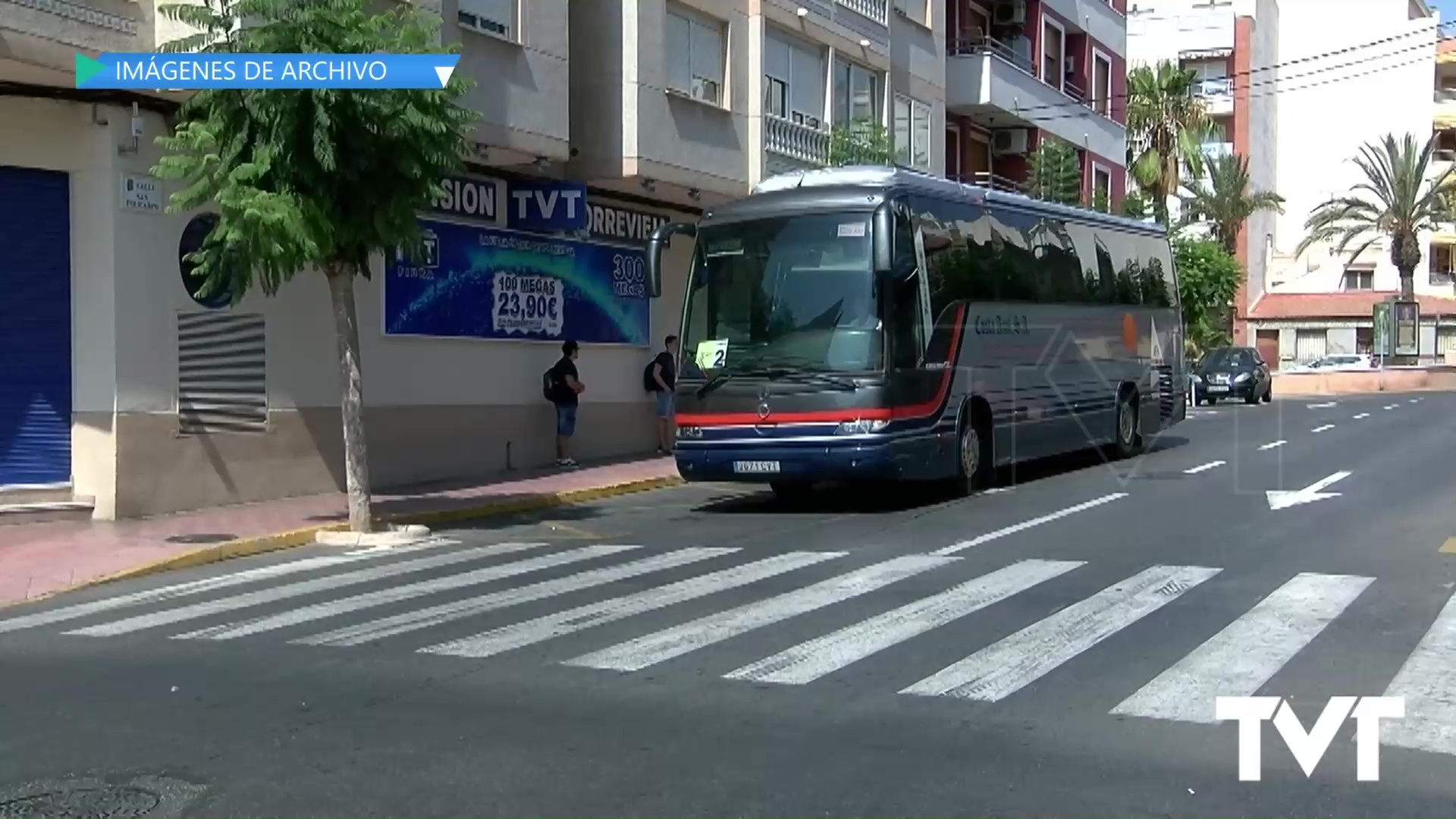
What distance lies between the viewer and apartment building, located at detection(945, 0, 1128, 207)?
33.2 m

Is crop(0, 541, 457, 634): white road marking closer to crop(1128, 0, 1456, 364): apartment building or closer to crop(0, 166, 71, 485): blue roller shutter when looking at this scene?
crop(0, 166, 71, 485): blue roller shutter

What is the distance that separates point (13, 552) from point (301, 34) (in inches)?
216

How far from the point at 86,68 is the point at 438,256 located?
5.97m

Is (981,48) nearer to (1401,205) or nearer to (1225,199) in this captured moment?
(1225,199)

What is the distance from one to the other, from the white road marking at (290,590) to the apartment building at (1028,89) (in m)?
20.2

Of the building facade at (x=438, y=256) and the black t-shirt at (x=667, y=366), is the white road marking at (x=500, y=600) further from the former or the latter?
the black t-shirt at (x=667, y=366)

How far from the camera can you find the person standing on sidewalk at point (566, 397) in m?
21.2

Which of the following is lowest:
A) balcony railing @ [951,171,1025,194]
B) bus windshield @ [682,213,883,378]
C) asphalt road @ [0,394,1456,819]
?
asphalt road @ [0,394,1456,819]

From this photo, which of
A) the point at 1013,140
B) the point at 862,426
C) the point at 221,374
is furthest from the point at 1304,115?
the point at 221,374

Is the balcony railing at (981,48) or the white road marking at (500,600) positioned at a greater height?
the balcony railing at (981,48)

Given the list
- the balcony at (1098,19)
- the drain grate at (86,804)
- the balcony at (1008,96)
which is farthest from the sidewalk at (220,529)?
the balcony at (1098,19)

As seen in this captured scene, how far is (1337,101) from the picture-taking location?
7288 cm

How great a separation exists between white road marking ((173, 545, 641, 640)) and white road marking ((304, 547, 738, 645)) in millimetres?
515

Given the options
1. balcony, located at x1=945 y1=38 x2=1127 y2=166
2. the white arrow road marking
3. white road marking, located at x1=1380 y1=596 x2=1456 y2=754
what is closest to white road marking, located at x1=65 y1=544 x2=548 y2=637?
white road marking, located at x1=1380 y1=596 x2=1456 y2=754
